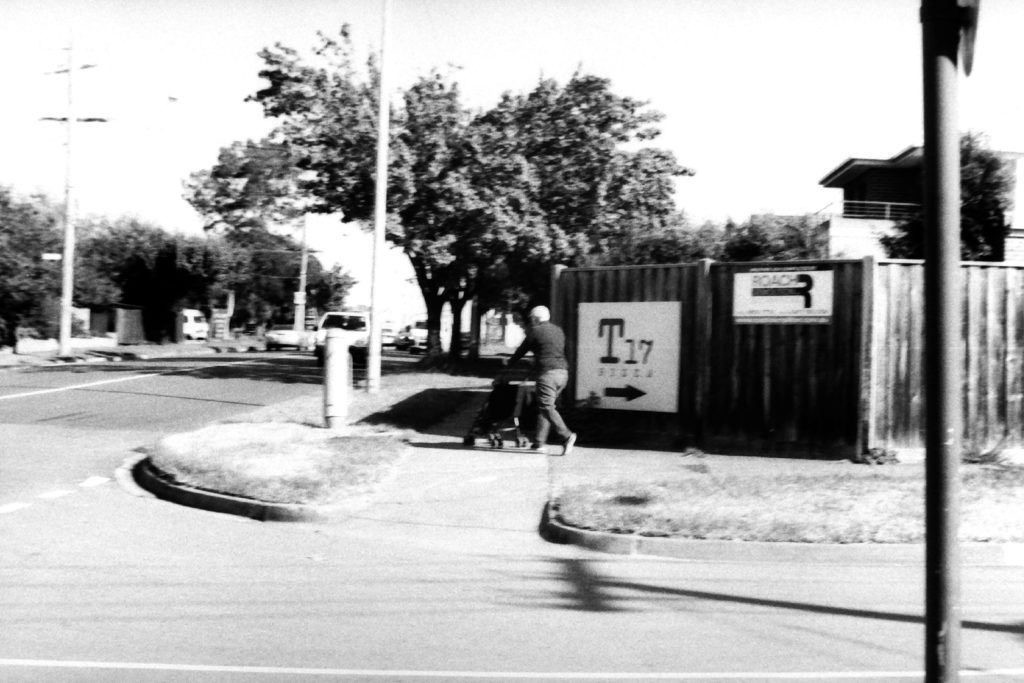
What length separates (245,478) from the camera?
37.1 feet

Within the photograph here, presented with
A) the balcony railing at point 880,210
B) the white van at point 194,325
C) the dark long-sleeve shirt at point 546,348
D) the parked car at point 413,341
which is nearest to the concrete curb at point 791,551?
the dark long-sleeve shirt at point 546,348

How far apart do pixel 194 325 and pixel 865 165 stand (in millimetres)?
41106

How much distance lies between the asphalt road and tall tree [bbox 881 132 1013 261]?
21591mm

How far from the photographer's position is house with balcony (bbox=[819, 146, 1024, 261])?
104ft

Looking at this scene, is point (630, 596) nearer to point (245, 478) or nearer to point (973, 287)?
point (245, 478)

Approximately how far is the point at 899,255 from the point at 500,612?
86.6 feet

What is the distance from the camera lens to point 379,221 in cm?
2067

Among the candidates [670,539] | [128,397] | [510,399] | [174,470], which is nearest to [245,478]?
[174,470]

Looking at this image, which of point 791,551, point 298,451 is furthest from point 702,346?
point 791,551

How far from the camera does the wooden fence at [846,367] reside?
12.6 meters

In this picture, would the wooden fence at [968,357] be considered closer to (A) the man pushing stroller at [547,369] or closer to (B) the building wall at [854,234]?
(A) the man pushing stroller at [547,369]

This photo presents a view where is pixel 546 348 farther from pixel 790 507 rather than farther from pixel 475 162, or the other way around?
pixel 475 162

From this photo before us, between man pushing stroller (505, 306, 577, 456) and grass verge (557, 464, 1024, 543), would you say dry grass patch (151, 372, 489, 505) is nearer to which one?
man pushing stroller (505, 306, 577, 456)

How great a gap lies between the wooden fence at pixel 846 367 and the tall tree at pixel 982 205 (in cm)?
1734
